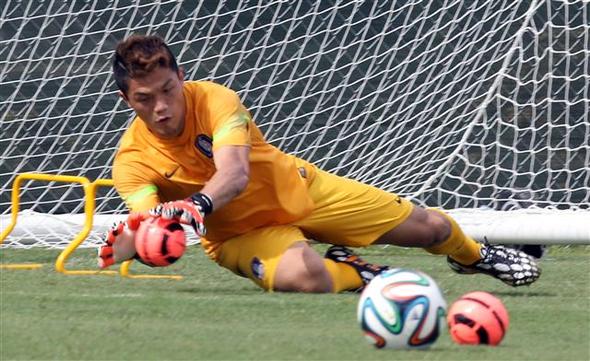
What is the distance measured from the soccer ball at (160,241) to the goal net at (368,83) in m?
3.19

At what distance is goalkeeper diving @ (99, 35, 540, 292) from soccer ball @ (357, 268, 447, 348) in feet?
4.02

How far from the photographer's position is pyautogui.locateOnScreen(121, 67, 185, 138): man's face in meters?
6.01

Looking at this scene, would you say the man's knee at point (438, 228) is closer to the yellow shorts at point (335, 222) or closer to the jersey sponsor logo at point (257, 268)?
the yellow shorts at point (335, 222)

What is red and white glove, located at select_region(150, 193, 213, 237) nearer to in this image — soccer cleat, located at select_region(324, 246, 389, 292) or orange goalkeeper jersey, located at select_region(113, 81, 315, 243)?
orange goalkeeper jersey, located at select_region(113, 81, 315, 243)

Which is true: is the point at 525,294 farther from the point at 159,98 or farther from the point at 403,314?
the point at 403,314

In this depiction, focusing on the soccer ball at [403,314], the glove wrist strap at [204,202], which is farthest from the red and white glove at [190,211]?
the soccer ball at [403,314]

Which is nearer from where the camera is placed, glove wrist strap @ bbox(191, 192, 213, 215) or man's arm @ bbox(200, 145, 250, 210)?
glove wrist strap @ bbox(191, 192, 213, 215)

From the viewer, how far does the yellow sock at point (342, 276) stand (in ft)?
20.8

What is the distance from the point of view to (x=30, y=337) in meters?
4.75

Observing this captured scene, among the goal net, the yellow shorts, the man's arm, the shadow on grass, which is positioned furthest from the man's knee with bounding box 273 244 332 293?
the goal net

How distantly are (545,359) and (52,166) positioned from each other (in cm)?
551

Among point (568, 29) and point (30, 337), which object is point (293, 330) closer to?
point (30, 337)

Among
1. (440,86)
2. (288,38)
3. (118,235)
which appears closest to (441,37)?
(440,86)

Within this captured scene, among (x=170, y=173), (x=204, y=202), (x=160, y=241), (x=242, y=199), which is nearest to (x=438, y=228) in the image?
(x=242, y=199)
